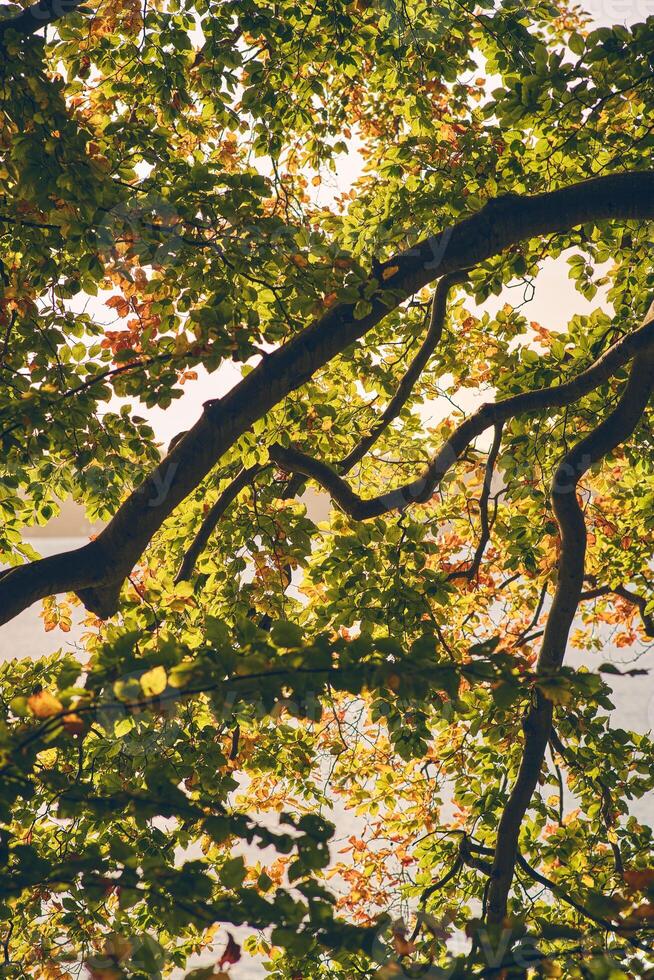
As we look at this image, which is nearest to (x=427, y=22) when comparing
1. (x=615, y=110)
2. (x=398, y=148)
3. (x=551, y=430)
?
(x=398, y=148)

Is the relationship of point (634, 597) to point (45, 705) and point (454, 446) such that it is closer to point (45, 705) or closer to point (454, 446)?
point (454, 446)

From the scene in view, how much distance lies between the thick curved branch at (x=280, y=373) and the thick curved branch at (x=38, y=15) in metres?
2.16

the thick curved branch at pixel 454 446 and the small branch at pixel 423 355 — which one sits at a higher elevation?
the small branch at pixel 423 355

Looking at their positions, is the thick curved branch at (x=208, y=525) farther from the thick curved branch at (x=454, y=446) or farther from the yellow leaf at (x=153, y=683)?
the yellow leaf at (x=153, y=683)

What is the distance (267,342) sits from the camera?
16.9 ft

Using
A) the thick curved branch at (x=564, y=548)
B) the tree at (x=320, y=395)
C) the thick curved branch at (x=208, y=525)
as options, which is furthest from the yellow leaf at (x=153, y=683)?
the thick curved branch at (x=564, y=548)

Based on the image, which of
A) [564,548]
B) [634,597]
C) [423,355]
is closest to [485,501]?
[564,548]

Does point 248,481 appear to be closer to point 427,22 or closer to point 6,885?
point 427,22

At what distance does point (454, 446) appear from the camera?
5211 mm

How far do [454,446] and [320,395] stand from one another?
1291mm

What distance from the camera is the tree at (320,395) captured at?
175 inches

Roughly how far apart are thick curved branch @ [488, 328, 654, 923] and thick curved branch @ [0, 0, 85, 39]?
12.7 ft

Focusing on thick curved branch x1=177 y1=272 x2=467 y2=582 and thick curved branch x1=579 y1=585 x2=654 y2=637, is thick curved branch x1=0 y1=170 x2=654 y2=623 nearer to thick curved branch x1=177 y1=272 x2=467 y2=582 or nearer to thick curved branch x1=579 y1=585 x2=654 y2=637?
thick curved branch x1=177 y1=272 x2=467 y2=582

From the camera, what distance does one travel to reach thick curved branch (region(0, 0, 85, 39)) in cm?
432
